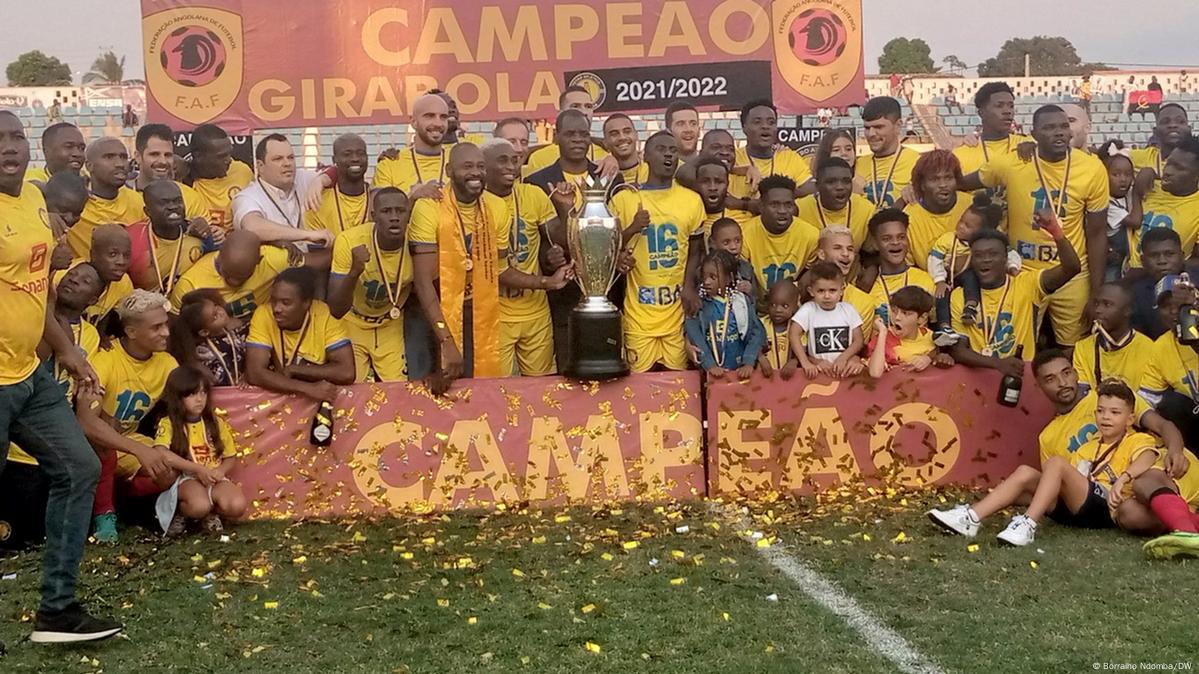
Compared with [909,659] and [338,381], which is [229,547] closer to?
[338,381]

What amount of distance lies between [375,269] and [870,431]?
122 inches

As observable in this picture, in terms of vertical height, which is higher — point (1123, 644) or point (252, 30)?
point (252, 30)

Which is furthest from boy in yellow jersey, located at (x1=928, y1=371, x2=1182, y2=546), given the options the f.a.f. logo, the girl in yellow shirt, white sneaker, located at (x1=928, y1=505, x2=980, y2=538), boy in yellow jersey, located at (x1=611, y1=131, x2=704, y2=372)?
the f.a.f. logo

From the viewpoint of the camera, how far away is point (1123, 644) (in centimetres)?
415

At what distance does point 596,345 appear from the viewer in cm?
653

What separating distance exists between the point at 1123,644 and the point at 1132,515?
1680 millimetres

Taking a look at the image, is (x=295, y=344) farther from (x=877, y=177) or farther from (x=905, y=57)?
(x=905, y=57)

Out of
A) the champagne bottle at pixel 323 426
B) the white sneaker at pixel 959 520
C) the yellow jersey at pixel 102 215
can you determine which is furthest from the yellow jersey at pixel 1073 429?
the yellow jersey at pixel 102 215

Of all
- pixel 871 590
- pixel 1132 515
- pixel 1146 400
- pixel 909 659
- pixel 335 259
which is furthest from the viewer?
pixel 335 259

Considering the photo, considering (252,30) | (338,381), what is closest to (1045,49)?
(252,30)

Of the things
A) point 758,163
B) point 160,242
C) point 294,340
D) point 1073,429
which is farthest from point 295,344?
point 1073,429

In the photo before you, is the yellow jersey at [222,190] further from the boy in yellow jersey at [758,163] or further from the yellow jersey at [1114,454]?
the yellow jersey at [1114,454]

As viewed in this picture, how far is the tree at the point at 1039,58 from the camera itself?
65.3m

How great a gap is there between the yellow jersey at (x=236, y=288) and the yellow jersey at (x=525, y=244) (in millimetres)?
1415
